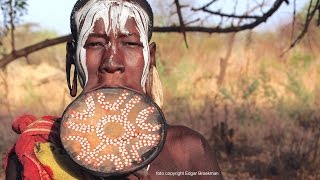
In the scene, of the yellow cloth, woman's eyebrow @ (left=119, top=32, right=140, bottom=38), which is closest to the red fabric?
the yellow cloth

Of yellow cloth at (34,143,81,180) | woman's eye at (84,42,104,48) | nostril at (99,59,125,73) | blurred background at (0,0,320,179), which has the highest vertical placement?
woman's eye at (84,42,104,48)

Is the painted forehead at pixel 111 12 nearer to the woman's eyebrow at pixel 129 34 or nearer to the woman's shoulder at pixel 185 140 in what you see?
the woman's eyebrow at pixel 129 34

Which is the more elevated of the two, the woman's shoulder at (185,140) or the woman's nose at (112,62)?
the woman's nose at (112,62)

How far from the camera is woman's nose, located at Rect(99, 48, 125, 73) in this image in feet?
4.57

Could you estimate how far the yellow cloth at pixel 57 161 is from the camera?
1446mm

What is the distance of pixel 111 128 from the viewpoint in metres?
1.40

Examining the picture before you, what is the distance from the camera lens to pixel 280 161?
6426 mm

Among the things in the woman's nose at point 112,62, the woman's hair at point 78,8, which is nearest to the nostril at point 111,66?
the woman's nose at point 112,62

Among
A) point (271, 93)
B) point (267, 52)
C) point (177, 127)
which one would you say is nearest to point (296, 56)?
point (267, 52)

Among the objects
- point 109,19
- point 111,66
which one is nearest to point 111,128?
point 111,66

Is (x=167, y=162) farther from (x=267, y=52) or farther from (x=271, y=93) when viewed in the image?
(x=267, y=52)

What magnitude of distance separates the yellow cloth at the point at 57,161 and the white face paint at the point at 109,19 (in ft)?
0.53

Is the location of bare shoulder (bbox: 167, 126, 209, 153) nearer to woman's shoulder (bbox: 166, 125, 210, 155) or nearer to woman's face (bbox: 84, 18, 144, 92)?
woman's shoulder (bbox: 166, 125, 210, 155)

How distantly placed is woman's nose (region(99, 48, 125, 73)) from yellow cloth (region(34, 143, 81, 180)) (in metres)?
0.22
